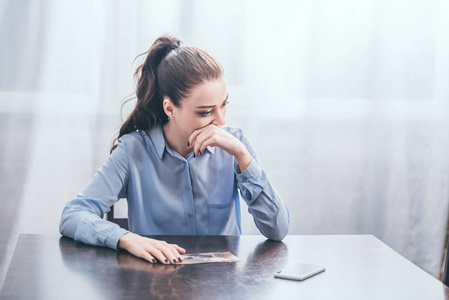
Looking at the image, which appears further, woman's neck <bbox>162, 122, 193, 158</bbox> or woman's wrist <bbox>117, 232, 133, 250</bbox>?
woman's neck <bbox>162, 122, 193, 158</bbox>

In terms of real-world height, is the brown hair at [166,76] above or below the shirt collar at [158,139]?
above

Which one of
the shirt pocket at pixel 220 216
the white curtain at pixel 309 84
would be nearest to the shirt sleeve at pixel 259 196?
the shirt pocket at pixel 220 216

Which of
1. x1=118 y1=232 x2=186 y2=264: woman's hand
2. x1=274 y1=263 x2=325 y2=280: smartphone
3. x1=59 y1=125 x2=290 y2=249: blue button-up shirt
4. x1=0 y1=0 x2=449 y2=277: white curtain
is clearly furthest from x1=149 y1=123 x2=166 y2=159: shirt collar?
x1=0 y1=0 x2=449 y2=277: white curtain

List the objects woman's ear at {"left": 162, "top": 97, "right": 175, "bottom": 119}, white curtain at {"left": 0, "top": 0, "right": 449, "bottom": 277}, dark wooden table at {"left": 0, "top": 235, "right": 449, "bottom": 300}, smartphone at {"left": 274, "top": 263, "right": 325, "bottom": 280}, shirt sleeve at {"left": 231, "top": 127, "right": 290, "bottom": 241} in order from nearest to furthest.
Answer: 1. dark wooden table at {"left": 0, "top": 235, "right": 449, "bottom": 300}
2. smartphone at {"left": 274, "top": 263, "right": 325, "bottom": 280}
3. shirt sleeve at {"left": 231, "top": 127, "right": 290, "bottom": 241}
4. woman's ear at {"left": 162, "top": 97, "right": 175, "bottom": 119}
5. white curtain at {"left": 0, "top": 0, "right": 449, "bottom": 277}

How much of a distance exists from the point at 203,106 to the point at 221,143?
121 mm

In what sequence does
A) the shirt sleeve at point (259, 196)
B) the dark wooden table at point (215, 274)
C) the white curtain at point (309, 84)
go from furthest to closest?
the white curtain at point (309, 84)
the shirt sleeve at point (259, 196)
the dark wooden table at point (215, 274)

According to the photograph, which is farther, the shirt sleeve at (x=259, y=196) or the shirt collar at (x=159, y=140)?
the shirt collar at (x=159, y=140)

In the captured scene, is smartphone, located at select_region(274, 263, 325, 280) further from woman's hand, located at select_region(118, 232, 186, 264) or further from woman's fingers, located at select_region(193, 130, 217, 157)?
woman's fingers, located at select_region(193, 130, 217, 157)

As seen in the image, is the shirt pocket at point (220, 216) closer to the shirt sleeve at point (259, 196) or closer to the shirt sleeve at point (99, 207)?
the shirt sleeve at point (259, 196)

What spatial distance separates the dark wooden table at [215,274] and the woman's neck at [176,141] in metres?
0.36

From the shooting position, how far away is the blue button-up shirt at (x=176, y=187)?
1650 millimetres

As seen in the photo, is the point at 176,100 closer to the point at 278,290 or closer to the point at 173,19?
the point at 278,290

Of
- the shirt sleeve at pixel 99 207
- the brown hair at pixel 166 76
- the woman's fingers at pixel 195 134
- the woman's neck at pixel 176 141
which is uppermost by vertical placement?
the brown hair at pixel 166 76

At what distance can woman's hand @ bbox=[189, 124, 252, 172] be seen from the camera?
1624 mm
